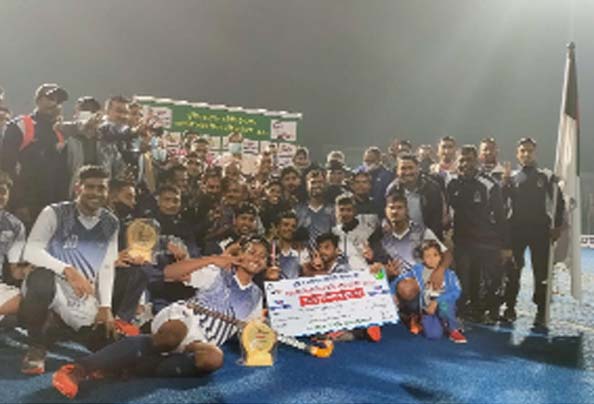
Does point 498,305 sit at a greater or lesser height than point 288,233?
lesser

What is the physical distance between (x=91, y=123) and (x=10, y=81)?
0.74m

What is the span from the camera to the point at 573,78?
4.88 metres

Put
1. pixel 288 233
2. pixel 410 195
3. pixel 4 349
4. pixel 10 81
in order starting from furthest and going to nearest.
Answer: pixel 410 195, pixel 288 233, pixel 10 81, pixel 4 349

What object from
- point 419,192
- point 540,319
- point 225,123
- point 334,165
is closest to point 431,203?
point 419,192

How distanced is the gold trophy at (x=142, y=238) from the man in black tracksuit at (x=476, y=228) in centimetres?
292

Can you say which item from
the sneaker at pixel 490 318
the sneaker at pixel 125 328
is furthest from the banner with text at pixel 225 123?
the sneaker at pixel 490 318

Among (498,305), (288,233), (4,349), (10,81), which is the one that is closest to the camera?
(4,349)

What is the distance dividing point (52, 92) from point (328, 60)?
267 cm

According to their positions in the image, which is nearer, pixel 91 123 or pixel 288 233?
pixel 91 123

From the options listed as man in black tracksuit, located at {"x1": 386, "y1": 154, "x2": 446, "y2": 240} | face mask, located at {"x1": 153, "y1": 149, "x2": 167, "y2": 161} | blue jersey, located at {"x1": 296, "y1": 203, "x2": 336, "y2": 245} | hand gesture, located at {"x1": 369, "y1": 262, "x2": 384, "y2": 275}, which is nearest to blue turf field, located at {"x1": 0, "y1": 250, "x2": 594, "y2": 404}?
hand gesture, located at {"x1": 369, "y1": 262, "x2": 384, "y2": 275}

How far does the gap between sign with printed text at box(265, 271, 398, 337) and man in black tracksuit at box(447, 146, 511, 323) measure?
41.9 inches

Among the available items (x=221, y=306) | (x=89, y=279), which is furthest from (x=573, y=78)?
(x=89, y=279)

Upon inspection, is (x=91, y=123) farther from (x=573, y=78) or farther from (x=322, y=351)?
(x=573, y=78)

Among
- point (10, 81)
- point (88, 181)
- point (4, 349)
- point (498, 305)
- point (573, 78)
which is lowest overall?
point (4, 349)
